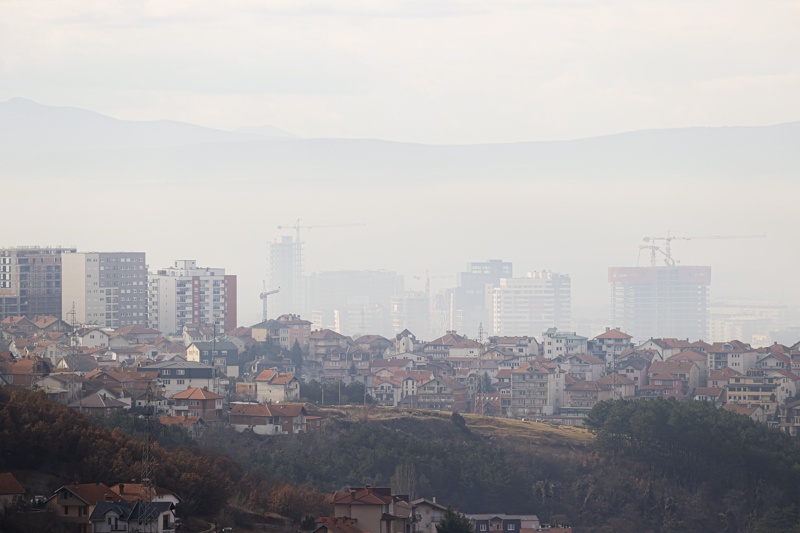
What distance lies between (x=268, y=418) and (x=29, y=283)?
Result: 153ft

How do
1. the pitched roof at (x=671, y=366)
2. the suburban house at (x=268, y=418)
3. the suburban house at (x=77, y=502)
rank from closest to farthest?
the suburban house at (x=77, y=502)
the suburban house at (x=268, y=418)
the pitched roof at (x=671, y=366)

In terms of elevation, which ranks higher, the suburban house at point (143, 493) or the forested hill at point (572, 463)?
the suburban house at point (143, 493)

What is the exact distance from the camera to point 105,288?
10462cm

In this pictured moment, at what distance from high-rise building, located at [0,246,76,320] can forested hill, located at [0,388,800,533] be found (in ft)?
127

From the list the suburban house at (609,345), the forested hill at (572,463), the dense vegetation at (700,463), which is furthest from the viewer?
the suburban house at (609,345)

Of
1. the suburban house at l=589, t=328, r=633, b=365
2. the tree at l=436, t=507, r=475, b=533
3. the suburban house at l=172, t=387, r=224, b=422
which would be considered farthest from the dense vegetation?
the suburban house at l=589, t=328, r=633, b=365

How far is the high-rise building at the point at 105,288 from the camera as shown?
102688mm

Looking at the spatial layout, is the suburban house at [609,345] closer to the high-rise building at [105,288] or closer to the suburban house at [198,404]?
the high-rise building at [105,288]

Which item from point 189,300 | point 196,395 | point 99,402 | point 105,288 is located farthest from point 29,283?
point 99,402

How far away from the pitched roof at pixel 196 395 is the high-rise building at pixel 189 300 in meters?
45.2

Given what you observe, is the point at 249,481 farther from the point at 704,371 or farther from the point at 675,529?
the point at 704,371

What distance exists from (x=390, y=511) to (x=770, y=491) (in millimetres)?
23673

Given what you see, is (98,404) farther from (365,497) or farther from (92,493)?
(92,493)

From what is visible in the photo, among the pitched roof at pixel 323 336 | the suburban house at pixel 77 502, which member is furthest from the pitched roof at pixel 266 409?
the pitched roof at pixel 323 336
